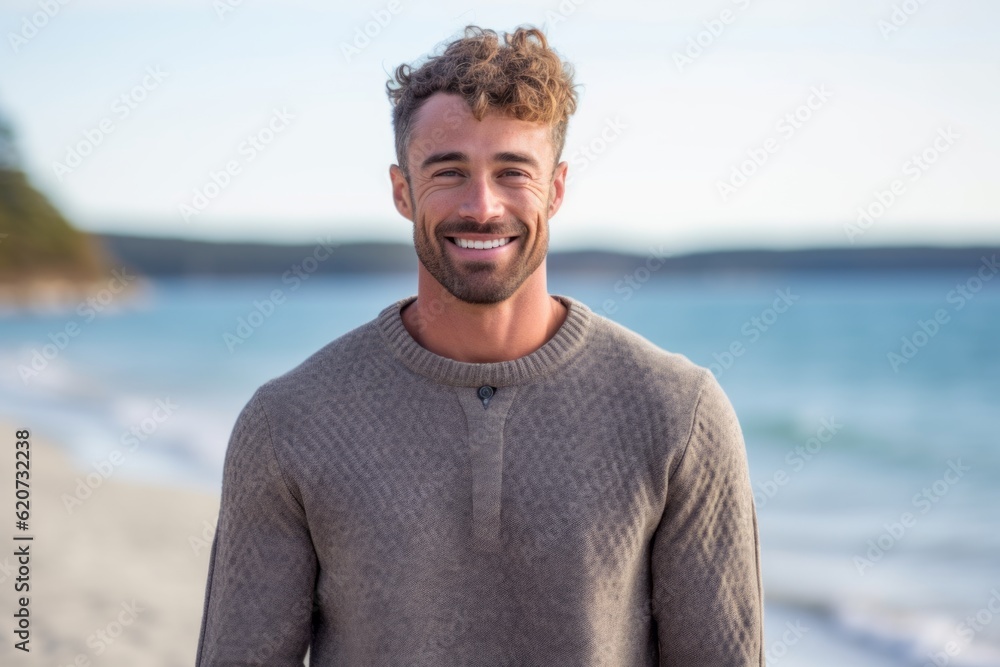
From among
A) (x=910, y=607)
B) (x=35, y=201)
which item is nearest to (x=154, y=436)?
(x=910, y=607)

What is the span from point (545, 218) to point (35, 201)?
1094 inches

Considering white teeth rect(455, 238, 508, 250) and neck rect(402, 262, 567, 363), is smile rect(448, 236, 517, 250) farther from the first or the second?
neck rect(402, 262, 567, 363)

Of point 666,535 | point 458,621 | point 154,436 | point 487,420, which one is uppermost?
point 154,436

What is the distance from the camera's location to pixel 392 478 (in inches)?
79.2

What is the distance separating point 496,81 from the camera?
6.42 ft

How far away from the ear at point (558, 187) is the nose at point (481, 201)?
0.16m

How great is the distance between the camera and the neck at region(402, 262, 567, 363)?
2.05 meters

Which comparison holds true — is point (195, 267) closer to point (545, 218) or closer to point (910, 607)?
point (910, 607)

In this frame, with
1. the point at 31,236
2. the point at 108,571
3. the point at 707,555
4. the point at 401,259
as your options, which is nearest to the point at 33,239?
the point at 31,236

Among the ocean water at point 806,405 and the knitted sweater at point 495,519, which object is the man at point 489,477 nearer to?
the knitted sweater at point 495,519

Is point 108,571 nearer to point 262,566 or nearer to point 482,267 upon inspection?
point 262,566

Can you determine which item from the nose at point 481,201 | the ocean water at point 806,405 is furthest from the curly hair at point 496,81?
the ocean water at point 806,405

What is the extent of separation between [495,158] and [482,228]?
0.41 feet

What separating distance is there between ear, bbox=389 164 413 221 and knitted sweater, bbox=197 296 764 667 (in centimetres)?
28
